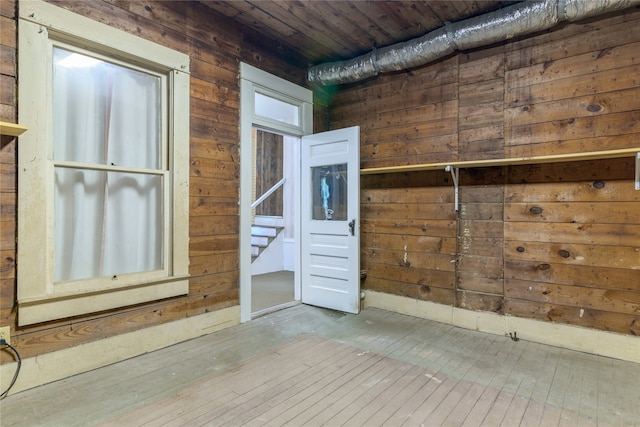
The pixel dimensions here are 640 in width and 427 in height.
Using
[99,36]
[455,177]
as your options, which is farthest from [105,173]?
[455,177]

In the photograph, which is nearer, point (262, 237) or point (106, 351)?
point (106, 351)

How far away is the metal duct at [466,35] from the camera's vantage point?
2.48 m

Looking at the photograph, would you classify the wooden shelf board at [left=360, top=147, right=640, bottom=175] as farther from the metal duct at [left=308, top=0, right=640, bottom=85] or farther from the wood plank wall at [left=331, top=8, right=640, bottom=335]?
the metal duct at [left=308, top=0, right=640, bottom=85]

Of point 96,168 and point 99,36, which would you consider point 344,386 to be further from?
point 99,36

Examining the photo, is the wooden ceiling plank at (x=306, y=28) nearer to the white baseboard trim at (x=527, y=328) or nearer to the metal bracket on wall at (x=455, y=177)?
the metal bracket on wall at (x=455, y=177)

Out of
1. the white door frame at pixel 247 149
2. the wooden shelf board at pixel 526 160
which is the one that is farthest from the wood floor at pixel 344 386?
the wooden shelf board at pixel 526 160

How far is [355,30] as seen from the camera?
127 inches

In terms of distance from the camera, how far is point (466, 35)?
9.73 feet

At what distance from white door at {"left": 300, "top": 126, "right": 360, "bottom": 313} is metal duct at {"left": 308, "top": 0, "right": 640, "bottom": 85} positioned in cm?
71

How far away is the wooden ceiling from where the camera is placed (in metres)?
2.82

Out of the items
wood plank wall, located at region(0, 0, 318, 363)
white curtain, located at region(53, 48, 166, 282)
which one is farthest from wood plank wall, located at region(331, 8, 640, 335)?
white curtain, located at region(53, 48, 166, 282)

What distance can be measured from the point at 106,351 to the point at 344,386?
163 cm

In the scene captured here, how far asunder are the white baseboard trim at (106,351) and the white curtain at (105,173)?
468mm

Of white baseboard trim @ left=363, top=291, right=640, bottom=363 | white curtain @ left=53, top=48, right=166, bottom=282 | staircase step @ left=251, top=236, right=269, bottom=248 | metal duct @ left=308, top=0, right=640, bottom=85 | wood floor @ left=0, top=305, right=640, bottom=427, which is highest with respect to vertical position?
metal duct @ left=308, top=0, right=640, bottom=85
